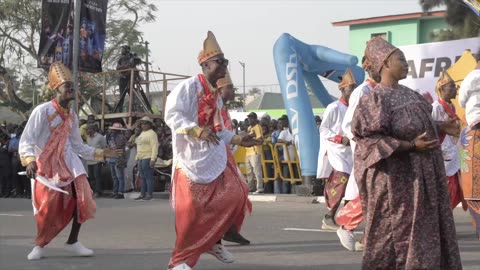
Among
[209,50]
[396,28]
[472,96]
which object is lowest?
[472,96]

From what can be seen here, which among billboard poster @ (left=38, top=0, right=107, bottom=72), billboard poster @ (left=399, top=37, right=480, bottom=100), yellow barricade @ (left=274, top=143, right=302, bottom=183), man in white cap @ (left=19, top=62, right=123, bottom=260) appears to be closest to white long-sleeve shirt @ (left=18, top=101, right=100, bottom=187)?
man in white cap @ (left=19, top=62, right=123, bottom=260)

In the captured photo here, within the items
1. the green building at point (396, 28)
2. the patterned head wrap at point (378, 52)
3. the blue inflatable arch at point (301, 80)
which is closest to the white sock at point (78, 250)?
the patterned head wrap at point (378, 52)

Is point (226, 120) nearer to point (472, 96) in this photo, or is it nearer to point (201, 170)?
point (201, 170)

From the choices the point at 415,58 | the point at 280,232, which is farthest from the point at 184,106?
the point at 415,58

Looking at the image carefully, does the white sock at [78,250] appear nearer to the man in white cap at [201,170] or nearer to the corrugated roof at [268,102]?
the man in white cap at [201,170]

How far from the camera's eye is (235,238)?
366 inches

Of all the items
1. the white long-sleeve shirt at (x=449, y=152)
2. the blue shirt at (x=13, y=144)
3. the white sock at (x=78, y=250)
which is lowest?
the white sock at (x=78, y=250)

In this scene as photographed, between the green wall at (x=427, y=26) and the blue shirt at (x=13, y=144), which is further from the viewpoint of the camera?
the green wall at (x=427, y=26)

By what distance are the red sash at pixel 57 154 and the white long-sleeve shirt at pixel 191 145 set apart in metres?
1.66

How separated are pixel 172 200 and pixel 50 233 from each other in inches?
69.4

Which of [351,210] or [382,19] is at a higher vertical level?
[382,19]

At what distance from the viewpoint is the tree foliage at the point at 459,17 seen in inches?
1139

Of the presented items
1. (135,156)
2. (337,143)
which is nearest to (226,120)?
(337,143)

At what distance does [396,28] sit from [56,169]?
126ft
